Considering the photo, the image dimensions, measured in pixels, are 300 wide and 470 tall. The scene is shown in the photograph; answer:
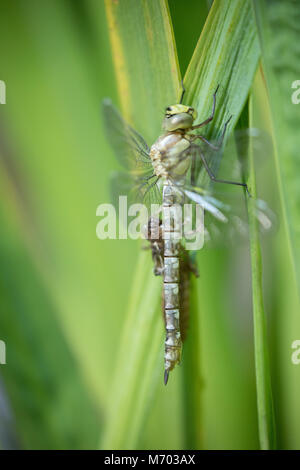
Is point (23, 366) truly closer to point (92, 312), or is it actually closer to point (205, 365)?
point (92, 312)

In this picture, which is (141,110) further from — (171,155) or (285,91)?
(285,91)

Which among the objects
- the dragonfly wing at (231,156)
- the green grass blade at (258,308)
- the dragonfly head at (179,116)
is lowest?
the green grass blade at (258,308)

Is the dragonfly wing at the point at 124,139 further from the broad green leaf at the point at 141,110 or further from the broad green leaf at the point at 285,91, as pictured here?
the broad green leaf at the point at 285,91

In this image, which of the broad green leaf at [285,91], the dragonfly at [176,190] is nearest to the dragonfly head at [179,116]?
the dragonfly at [176,190]

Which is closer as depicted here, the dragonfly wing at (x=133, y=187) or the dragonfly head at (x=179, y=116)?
the dragonfly head at (x=179, y=116)
